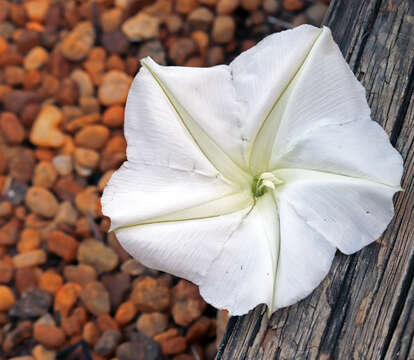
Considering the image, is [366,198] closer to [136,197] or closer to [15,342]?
[136,197]

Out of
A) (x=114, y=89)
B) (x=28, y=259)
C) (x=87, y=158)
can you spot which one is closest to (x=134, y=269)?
(x=28, y=259)

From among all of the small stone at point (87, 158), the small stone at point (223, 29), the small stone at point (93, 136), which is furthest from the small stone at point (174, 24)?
the small stone at point (87, 158)

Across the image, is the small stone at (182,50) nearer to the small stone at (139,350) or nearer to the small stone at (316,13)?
the small stone at (316,13)

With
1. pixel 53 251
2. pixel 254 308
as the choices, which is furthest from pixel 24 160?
pixel 254 308

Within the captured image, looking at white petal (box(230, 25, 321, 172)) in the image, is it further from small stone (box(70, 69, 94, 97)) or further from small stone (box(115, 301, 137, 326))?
small stone (box(70, 69, 94, 97))

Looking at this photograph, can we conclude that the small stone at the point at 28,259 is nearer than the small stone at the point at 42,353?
No

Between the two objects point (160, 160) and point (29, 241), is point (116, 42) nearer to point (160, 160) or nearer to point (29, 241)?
point (29, 241)
